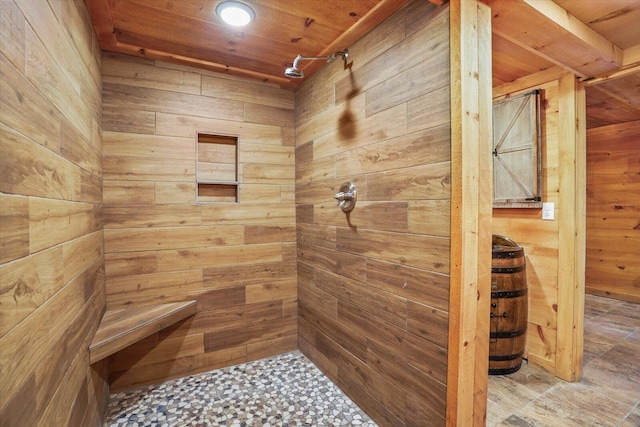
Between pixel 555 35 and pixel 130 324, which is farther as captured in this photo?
pixel 130 324

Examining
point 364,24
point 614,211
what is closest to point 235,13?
point 364,24

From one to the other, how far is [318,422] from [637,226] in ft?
15.1

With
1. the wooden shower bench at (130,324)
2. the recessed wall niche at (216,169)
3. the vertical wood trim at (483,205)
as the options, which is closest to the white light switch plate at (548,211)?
the vertical wood trim at (483,205)

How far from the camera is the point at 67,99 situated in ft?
4.17

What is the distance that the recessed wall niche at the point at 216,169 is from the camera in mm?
2342

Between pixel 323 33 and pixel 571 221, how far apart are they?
204 centimetres

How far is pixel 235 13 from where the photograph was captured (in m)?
1.61

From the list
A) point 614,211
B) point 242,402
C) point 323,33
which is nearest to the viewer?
point 323,33

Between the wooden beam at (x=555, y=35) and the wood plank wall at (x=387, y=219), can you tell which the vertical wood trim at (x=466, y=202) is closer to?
the wood plank wall at (x=387, y=219)

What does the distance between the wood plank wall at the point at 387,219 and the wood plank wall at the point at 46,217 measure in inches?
54.0

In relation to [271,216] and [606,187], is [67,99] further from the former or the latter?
[606,187]

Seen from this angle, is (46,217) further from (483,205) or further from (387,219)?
(483,205)

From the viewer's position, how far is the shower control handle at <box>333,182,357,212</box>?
190 centimetres

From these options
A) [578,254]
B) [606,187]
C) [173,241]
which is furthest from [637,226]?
[173,241]
